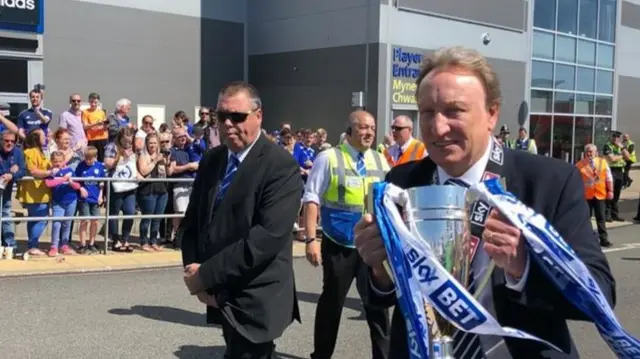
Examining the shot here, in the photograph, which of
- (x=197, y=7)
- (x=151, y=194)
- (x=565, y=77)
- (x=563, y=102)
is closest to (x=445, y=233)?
(x=151, y=194)

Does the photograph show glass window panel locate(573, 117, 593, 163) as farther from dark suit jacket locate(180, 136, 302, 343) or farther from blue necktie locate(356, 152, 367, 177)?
dark suit jacket locate(180, 136, 302, 343)

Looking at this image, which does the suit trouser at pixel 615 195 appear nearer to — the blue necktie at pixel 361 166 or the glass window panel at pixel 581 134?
the glass window panel at pixel 581 134

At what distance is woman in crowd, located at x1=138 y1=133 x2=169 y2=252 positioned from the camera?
34.8ft

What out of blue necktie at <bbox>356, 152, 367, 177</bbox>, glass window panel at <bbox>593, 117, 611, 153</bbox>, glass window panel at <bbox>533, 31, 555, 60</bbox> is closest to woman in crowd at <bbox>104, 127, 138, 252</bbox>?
blue necktie at <bbox>356, 152, 367, 177</bbox>

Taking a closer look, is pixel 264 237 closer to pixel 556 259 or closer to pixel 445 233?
pixel 445 233

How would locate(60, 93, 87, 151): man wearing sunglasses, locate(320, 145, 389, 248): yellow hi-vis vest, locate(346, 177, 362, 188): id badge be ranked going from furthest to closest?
locate(60, 93, 87, 151): man wearing sunglasses
locate(346, 177, 362, 188): id badge
locate(320, 145, 389, 248): yellow hi-vis vest

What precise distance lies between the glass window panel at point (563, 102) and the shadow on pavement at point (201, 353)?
22663mm

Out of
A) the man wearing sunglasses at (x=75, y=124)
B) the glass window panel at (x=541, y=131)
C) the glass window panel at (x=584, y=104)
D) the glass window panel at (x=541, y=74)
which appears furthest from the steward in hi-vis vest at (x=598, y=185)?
the glass window panel at (x=584, y=104)

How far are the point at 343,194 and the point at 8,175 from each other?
17.8 ft

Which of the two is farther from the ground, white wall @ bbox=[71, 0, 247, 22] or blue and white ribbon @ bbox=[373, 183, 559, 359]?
white wall @ bbox=[71, 0, 247, 22]

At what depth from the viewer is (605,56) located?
28.6m

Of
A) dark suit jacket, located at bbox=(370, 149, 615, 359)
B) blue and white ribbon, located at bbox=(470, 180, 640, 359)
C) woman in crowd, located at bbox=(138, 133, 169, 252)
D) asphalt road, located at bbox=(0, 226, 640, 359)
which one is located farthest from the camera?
woman in crowd, located at bbox=(138, 133, 169, 252)

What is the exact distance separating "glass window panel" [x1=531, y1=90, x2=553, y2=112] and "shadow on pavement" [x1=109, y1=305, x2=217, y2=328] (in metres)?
20.8

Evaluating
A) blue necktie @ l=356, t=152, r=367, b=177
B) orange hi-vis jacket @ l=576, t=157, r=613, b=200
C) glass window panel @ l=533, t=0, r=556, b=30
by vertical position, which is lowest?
orange hi-vis jacket @ l=576, t=157, r=613, b=200
